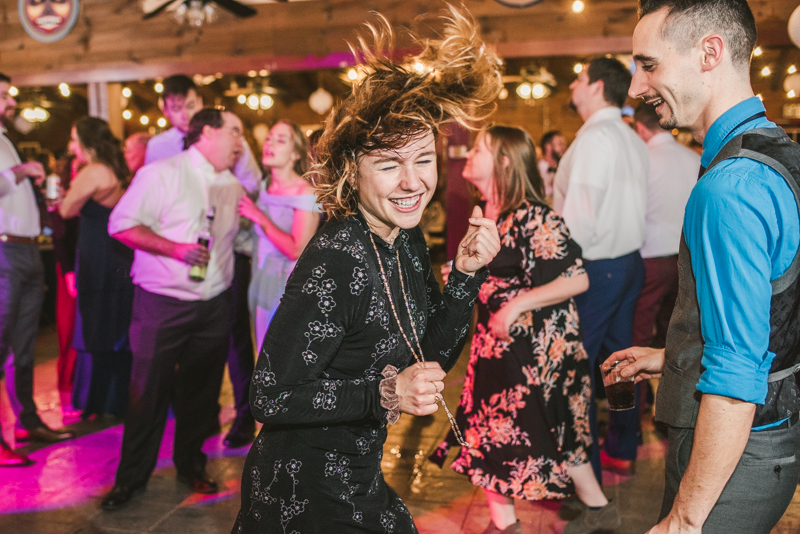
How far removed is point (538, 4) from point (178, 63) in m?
3.36

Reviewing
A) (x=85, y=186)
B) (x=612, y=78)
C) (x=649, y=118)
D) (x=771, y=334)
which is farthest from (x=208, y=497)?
(x=649, y=118)

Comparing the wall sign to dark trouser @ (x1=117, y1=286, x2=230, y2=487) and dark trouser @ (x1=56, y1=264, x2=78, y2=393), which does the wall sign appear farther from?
dark trouser @ (x1=117, y1=286, x2=230, y2=487)

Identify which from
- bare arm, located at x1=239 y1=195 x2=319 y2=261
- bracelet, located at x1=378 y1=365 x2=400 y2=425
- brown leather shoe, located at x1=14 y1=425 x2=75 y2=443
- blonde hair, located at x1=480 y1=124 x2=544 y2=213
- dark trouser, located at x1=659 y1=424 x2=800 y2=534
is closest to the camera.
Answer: dark trouser, located at x1=659 y1=424 x2=800 y2=534

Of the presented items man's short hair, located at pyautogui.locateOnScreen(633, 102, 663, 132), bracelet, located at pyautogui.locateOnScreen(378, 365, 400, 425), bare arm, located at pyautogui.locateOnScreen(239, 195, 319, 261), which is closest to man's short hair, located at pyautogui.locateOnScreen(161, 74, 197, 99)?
bare arm, located at pyautogui.locateOnScreen(239, 195, 319, 261)

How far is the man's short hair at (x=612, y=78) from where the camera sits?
323 cm

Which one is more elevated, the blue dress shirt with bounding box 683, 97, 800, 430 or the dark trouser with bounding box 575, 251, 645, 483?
the blue dress shirt with bounding box 683, 97, 800, 430

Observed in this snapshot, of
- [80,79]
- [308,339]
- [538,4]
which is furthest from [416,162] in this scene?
[80,79]

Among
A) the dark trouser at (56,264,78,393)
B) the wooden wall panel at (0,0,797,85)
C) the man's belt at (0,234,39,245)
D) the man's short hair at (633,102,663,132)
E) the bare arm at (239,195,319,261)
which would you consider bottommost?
the dark trouser at (56,264,78,393)

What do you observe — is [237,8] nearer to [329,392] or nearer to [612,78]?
[612,78]

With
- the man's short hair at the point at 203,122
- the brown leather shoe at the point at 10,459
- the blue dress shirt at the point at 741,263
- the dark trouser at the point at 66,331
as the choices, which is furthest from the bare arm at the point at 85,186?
the blue dress shirt at the point at 741,263

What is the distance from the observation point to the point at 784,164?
1128 millimetres

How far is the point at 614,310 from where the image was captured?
3.14 m

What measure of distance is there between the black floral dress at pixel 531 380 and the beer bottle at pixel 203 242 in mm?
1377

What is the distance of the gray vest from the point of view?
114 cm
